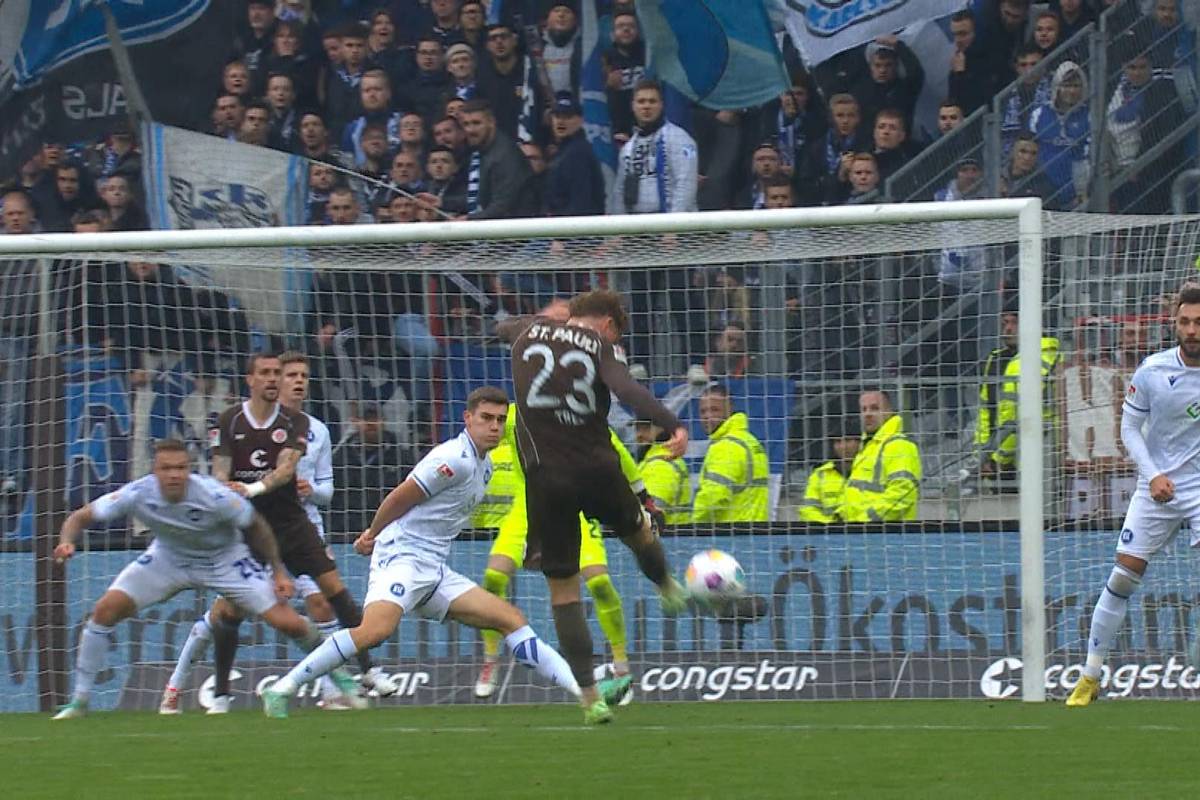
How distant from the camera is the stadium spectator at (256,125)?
16.7 meters

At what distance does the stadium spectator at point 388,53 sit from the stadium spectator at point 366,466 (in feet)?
16.0

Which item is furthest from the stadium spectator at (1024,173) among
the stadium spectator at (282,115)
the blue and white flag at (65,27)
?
the blue and white flag at (65,27)

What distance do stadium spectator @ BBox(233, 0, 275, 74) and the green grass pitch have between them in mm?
8303

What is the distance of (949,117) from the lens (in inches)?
603

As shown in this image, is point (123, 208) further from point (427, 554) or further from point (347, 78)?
point (427, 554)

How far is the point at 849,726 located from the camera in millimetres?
8961

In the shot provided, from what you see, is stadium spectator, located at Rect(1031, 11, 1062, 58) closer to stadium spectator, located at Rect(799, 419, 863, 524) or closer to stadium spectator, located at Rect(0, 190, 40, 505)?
stadium spectator, located at Rect(799, 419, 863, 524)

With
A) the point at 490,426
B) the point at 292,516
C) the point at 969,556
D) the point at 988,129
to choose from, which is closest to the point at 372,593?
the point at 490,426

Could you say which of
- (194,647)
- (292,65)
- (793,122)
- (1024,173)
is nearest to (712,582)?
(194,647)

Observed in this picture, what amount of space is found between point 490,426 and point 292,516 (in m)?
2.09

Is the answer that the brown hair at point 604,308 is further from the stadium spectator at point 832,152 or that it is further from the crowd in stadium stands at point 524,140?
the stadium spectator at point 832,152

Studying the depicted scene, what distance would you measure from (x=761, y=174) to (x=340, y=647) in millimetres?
6600

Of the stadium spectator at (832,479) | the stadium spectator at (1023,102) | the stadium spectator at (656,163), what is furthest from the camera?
the stadium spectator at (656,163)

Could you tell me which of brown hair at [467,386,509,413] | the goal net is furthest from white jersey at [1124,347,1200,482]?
brown hair at [467,386,509,413]
